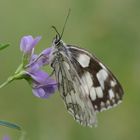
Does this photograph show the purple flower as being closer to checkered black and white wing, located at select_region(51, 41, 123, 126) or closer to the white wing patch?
checkered black and white wing, located at select_region(51, 41, 123, 126)

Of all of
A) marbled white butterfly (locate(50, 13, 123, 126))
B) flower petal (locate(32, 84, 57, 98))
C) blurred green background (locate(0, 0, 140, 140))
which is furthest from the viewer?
blurred green background (locate(0, 0, 140, 140))

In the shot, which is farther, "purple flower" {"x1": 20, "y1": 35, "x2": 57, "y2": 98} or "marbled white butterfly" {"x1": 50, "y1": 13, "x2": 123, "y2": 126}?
"marbled white butterfly" {"x1": 50, "y1": 13, "x2": 123, "y2": 126}

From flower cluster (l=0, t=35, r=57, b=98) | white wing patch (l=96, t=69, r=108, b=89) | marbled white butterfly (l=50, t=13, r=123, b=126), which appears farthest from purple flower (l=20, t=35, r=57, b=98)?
white wing patch (l=96, t=69, r=108, b=89)

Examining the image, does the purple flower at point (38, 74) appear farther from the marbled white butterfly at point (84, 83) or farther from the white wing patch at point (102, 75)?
the white wing patch at point (102, 75)

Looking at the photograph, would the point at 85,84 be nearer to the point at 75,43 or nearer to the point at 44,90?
the point at 44,90

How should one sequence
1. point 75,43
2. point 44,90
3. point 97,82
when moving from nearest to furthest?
point 44,90 → point 97,82 → point 75,43

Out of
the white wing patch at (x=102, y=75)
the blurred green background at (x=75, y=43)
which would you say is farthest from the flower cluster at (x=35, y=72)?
the blurred green background at (x=75, y=43)

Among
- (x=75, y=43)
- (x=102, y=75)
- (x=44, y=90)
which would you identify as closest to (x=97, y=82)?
(x=102, y=75)
